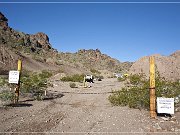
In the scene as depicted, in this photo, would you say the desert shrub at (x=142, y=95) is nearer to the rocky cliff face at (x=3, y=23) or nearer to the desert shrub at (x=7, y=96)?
the desert shrub at (x=7, y=96)

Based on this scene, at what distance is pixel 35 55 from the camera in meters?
80.2

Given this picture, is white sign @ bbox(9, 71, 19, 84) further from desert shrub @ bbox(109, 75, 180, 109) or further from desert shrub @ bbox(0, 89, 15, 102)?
desert shrub @ bbox(109, 75, 180, 109)

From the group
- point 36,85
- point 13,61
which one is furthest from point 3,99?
point 13,61

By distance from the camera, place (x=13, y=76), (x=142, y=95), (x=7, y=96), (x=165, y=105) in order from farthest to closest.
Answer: (x=13, y=76), (x=7, y=96), (x=142, y=95), (x=165, y=105)

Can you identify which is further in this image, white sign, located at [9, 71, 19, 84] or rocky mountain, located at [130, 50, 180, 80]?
rocky mountain, located at [130, 50, 180, 80]

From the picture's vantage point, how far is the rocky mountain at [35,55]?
59856 millimetres

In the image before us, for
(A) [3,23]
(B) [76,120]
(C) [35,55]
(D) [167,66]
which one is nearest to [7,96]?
(B) [76,120]

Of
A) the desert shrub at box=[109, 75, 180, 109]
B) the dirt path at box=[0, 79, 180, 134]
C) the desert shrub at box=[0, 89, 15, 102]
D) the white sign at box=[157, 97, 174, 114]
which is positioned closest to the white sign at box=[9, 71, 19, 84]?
the desert shrub at box=[0, 89, 15, 102]

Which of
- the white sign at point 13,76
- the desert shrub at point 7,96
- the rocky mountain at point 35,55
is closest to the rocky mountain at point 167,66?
the white sign at point 13,76

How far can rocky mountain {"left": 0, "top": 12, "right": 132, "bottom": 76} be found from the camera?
59.9 meters

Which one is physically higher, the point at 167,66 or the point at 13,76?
the point at 167,66

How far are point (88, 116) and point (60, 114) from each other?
1.17m

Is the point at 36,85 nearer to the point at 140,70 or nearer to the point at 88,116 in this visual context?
the point at 88,116

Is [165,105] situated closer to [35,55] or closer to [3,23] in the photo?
[35,55]
